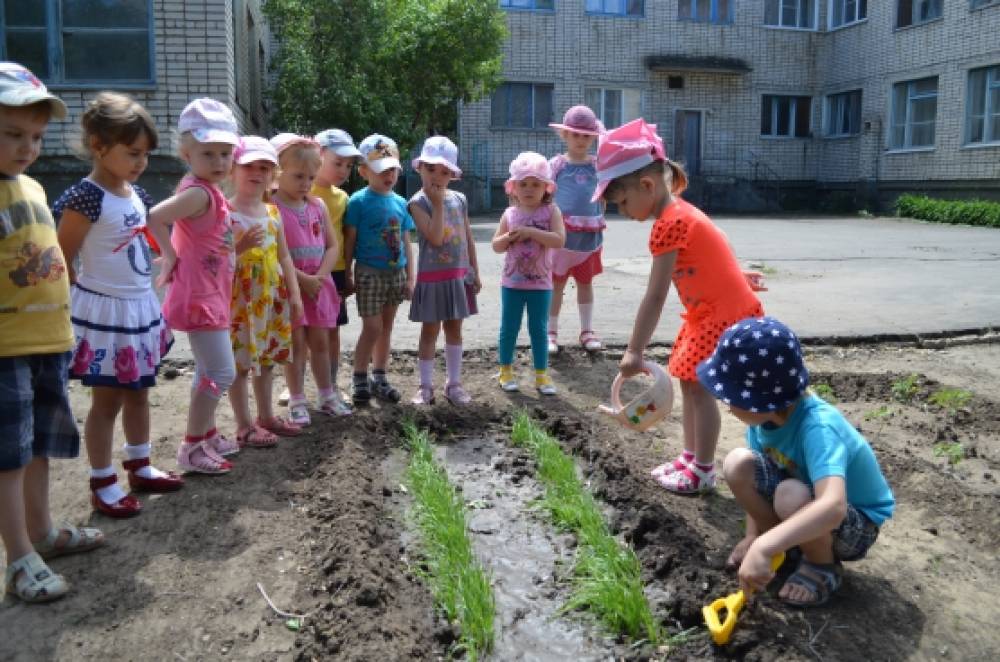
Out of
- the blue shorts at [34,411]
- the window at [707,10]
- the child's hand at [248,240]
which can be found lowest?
the blue shorts at [34,411]

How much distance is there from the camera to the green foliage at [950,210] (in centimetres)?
1981

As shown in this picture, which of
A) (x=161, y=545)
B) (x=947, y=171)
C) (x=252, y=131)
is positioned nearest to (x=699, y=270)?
(x=161, y=545)

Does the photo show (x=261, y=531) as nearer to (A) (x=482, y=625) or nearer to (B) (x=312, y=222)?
(A) (x=482, y=625)

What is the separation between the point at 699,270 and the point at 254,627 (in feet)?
7.42

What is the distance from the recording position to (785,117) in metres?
29.4

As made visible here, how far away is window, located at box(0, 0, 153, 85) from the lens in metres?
11.4

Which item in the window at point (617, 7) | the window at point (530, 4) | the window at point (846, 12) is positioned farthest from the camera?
the window at point (846, 12)

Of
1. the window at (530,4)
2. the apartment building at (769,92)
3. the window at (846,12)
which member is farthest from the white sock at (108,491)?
the window at (846,12)

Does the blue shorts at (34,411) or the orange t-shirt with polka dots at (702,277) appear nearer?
the blue shorts at (34,411)

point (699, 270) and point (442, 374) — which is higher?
point (699, 270)

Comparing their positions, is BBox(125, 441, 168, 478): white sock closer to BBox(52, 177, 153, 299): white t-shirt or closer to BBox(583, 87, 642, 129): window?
BBox(52, 177, 153, 299): white t-shirt

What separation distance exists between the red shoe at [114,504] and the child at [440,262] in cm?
202

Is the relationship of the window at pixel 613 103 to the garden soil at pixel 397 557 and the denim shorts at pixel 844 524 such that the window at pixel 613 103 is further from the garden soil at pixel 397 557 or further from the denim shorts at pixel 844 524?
the denim shorts at pixel 844 524

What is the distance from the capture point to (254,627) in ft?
9.11
